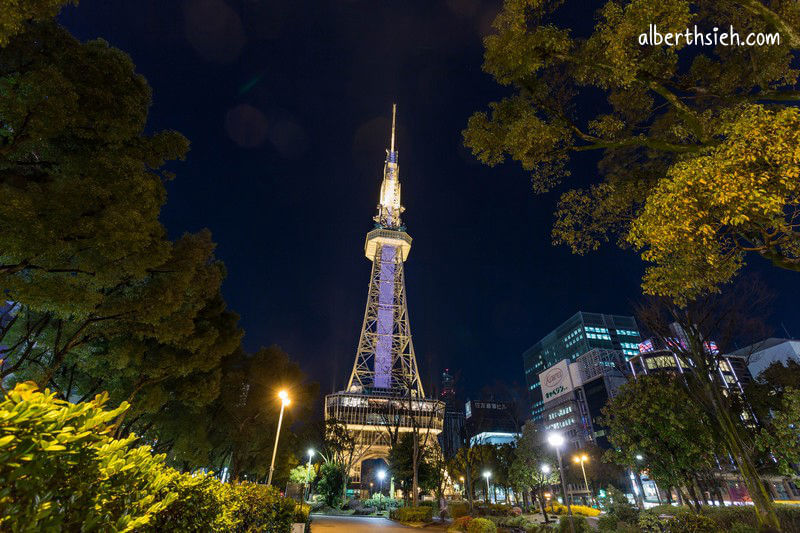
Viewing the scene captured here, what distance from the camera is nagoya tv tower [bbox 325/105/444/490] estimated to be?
187 ft

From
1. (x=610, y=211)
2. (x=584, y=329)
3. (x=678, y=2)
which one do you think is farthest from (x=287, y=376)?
(x=584, y=329)

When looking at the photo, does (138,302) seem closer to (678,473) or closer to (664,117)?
(664,117)

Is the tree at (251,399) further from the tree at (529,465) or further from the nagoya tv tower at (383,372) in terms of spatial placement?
the nagoya tv tower at (383,372)

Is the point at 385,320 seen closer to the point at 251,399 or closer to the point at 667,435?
the point at 251,399

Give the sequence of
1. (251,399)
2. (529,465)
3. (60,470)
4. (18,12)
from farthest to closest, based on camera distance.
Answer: (529,465)
(251,399)
(18,12)
(60,470)

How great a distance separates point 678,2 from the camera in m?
5.63

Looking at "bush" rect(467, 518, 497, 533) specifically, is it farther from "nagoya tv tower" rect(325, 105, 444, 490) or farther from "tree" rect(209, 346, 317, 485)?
"nagoya tv tower" rect(325, 105, 444, 490)

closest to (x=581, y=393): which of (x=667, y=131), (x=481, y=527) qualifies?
(x=481, y=527)

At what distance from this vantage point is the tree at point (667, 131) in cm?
558

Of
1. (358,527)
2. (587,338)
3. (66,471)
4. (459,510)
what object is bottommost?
(358,527)

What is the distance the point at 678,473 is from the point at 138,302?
2153 centimetres
